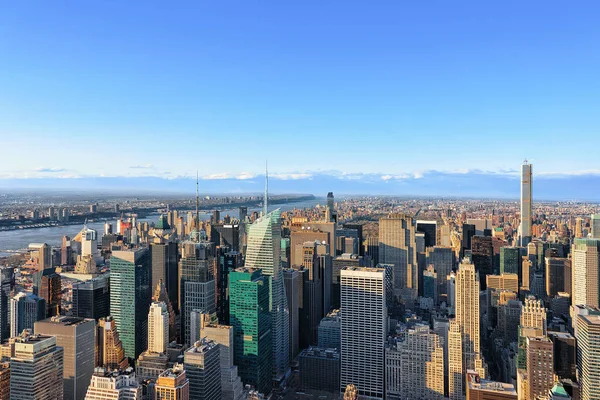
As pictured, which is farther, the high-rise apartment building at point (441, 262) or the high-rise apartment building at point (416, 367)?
the high-rise apartment building at point (441, 262)

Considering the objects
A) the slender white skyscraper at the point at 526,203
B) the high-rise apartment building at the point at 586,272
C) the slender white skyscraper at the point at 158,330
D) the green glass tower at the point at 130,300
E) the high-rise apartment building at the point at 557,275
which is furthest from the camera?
the slender white skyscraper at the point at 526,203

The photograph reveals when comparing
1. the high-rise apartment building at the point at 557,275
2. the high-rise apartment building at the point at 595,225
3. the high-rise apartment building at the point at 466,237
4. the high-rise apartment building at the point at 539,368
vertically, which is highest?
the high-rise apartment building at the point at 595,225

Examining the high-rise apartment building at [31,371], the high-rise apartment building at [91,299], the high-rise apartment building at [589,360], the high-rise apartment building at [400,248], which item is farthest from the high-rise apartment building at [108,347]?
the high-rise apartment building at [400,248]

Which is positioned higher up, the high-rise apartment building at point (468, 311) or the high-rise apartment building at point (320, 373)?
the high-rise apartment building at point (468, 311)

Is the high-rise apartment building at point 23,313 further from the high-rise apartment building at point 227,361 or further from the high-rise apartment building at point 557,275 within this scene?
the high-rise apartment building at point 557,275

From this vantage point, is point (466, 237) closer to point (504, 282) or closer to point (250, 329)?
point (504, 282)

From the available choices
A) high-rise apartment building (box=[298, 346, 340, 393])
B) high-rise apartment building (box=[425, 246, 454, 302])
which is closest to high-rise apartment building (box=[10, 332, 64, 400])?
high-rise apartment building (box=[298, 346, 340, 393])

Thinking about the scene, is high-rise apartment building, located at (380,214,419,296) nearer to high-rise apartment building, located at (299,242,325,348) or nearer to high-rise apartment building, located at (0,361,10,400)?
high-rise apartment building, located at (299,242,325,348)
